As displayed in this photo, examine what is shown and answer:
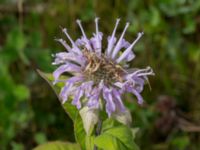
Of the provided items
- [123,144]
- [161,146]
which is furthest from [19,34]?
[123,144]

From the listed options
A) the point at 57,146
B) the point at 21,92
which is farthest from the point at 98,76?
the point at 21,92

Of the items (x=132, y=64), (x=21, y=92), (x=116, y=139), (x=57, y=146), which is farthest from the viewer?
(x=132, y=64)

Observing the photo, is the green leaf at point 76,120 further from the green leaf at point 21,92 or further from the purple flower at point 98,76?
the green leaf at point 21,92

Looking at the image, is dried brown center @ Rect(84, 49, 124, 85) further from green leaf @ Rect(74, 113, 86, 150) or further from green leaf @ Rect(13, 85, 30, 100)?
green leaf @ Rect(13, 85, 30, 100)

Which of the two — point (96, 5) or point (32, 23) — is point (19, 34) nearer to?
point (32, 23)

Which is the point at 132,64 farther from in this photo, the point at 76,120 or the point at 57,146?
the point at 76,120

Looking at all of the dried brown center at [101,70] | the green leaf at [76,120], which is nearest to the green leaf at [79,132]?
the green leaf at [76,120]

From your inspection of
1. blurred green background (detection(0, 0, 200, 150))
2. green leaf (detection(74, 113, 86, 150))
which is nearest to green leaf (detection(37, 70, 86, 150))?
green leaf (detection(74, 113, 86, 150))
